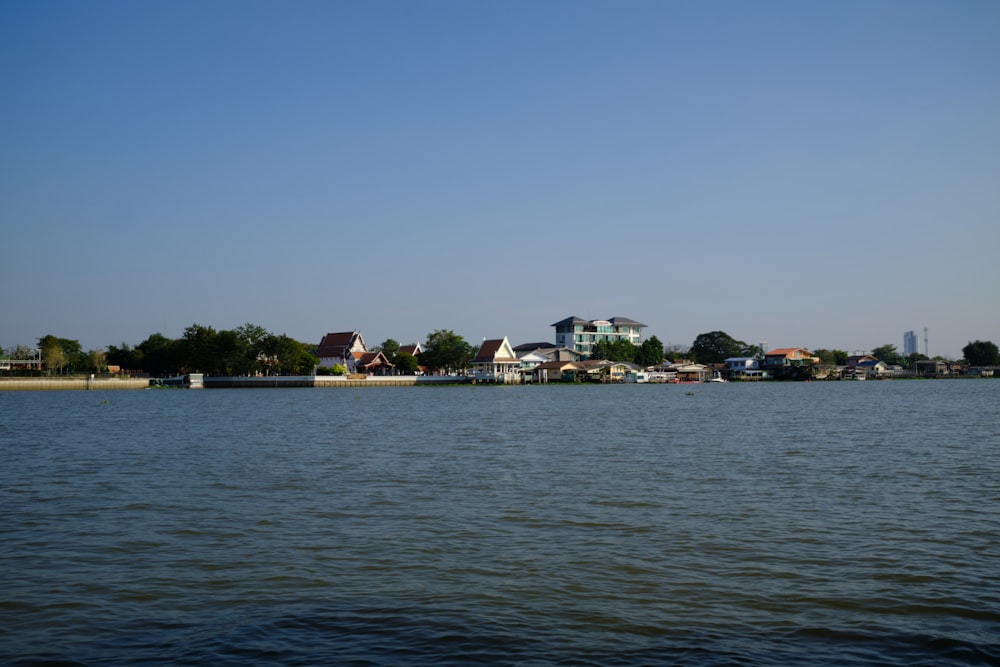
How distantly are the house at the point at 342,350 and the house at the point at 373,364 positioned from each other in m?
0.96

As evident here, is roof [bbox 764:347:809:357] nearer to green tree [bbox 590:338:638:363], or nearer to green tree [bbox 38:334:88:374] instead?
green tree [bbox 590:338:638:363]

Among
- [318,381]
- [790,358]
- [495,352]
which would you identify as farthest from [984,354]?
[318,381]

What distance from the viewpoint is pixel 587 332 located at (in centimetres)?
13688

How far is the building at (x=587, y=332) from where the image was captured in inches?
5320

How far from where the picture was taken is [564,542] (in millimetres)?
10750

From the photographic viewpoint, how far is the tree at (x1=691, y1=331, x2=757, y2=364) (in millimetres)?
147250

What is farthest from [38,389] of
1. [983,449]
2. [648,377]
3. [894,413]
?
[983,449]

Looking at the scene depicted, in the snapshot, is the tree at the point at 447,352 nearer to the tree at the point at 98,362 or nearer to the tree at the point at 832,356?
the tree at the point at 98,362

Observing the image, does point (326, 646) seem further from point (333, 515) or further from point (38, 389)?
point (38, 389)

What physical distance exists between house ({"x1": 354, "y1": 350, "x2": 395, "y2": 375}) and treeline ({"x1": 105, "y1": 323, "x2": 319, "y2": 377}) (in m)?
9.76

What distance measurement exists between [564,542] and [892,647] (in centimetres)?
473

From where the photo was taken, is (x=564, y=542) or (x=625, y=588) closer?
(x=625, y=588)

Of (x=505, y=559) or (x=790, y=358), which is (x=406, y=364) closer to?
(x=790, y=358)

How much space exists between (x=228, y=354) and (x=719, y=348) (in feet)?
292
